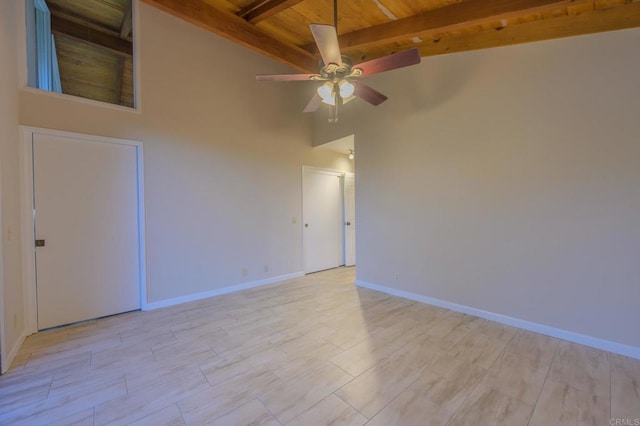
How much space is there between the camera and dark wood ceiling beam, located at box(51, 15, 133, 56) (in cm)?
326

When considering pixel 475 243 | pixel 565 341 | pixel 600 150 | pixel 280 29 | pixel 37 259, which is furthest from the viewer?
pixel 280 29

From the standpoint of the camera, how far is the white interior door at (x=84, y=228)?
2973 millimetres

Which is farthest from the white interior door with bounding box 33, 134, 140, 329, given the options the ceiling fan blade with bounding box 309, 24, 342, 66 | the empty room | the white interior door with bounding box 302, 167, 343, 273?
the white interior door with bounding box 302, 167, 343, 273

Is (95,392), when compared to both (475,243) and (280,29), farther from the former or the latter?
(280,29)

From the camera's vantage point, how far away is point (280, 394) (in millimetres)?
1942

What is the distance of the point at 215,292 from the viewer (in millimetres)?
4156

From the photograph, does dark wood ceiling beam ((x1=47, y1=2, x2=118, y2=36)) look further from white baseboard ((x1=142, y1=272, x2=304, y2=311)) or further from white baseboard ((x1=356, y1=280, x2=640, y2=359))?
white baseboard ((x1=356, y1=280, x2=640, y2=359))

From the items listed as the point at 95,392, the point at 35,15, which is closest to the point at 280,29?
the point at 35,15

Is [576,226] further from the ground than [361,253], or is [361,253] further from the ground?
[576,226]

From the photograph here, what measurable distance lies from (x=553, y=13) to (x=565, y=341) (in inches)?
128

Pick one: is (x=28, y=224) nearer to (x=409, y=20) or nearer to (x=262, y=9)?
(x=262, y=9)

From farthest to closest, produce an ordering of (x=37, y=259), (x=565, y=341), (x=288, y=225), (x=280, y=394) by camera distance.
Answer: (x=288, y=225) < (x=37, y=259) < (x=565, y=341) < (x=280, y=394)

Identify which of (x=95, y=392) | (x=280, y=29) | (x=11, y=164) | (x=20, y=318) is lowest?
(x=95, y=392)

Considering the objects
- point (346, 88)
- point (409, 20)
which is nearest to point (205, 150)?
point (346, 88)
